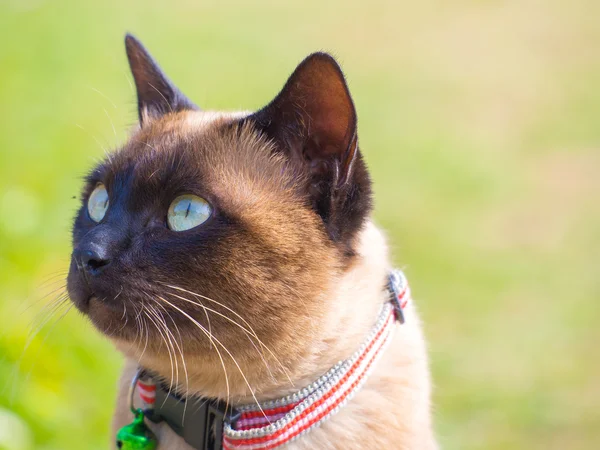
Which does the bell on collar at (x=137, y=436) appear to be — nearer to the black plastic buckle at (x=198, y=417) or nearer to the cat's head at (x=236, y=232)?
the black plastic buckle at (x=198, y=417)

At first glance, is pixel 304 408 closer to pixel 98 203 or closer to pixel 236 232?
pixel 236 232

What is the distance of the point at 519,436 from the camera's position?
3150 millimetres

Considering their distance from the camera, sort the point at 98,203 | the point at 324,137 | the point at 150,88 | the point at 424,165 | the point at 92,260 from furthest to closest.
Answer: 1. the point at 424,165
2. the point at 150,88
3. the point at 98,203
4. the point at 324,137
5. the point at 92,260

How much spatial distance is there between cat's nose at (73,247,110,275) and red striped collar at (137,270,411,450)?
440mm

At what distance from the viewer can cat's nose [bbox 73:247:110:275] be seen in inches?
58.7

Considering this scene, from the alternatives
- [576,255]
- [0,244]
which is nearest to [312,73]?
[0,244]

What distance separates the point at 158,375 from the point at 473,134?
458 centimetres

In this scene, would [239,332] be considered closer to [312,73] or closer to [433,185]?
[312,73]

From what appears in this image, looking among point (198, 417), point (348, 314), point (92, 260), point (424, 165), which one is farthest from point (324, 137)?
point (424, 165)

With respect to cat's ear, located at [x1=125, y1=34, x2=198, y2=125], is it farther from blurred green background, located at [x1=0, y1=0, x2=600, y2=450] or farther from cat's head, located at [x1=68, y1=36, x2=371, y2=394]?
cat's head, located at [x1=68, y1=36, x2=371, y2=394]

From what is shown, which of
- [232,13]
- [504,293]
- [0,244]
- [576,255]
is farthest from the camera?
[232,13]

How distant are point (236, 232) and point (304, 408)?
1.34ft

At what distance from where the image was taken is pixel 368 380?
1.69 m

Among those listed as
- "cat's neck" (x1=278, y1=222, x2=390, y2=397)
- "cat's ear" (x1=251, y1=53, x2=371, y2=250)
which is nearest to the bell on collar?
"cat's neck" (x1=278, y1=222, x2=390, y2=397)
